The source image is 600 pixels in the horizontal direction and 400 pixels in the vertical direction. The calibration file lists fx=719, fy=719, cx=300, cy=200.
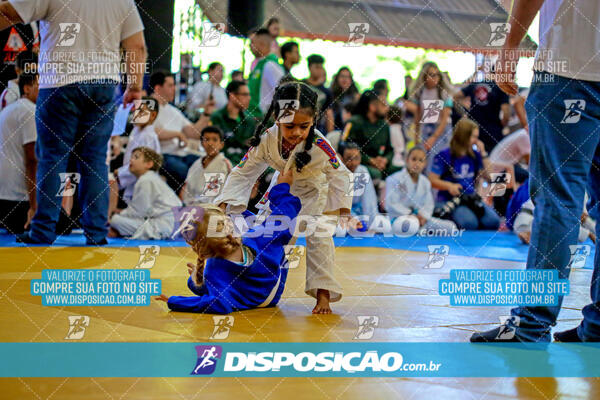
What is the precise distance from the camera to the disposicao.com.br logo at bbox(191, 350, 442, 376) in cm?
196

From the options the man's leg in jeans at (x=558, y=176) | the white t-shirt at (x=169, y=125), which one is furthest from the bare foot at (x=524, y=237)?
the man's leg in jeans at (x=558, y=176)

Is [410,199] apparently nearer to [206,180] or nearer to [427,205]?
[427,205]

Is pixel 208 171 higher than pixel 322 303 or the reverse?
higher

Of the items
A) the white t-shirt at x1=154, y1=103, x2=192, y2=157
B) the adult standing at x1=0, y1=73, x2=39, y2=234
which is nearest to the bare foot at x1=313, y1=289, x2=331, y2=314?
the adult standing at x1=0, y1=73, x2=39, y2=234

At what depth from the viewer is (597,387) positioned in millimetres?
1851

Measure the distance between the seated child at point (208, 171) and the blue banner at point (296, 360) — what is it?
368 cm

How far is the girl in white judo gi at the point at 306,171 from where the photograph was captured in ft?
10.0

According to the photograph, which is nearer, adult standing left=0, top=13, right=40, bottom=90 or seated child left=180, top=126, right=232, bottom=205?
seated child left=180, top=126, right=232, bottom=205

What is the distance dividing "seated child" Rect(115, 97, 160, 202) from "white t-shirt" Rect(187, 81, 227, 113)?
140 cm

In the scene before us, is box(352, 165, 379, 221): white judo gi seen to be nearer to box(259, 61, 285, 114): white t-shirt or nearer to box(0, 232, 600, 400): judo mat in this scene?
box(259, 61, 285, 114): white t-shirt

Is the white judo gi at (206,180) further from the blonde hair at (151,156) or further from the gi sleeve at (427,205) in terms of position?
the gi sleeve at (427,205)

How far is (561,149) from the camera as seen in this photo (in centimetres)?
230

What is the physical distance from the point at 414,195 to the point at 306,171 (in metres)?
3.83

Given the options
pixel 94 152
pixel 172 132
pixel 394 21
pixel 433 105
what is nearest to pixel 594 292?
pixel 94 152
